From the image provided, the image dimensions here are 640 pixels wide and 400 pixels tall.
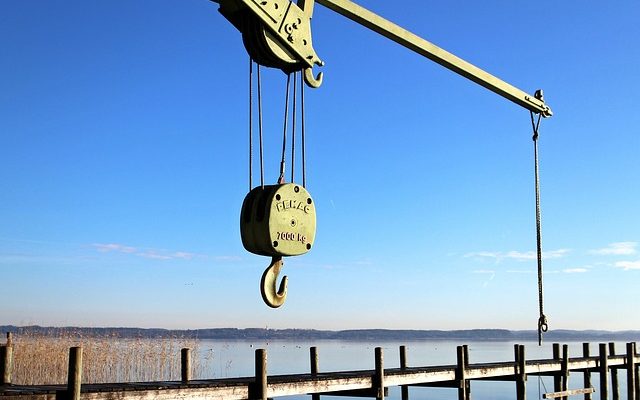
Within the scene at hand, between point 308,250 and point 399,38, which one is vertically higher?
point 399,38

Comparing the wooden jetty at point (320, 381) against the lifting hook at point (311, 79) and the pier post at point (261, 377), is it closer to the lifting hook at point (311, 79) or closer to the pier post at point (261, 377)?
the pier post at point (261, 377)

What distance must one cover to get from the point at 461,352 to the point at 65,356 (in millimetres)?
15093

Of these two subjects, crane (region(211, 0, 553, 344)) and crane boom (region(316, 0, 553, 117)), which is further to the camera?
crane boom (region(316, 0, 553, 117))

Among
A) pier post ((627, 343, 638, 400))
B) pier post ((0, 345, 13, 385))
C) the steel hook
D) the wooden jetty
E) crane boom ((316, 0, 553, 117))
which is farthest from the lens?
pier post ((627, 343, 638, 400))

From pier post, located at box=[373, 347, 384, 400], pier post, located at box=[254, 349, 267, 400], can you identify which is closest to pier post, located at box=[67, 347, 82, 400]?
pier post, located at box=[254, 349, 267, 400]

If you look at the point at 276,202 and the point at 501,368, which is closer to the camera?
the point at 276,202

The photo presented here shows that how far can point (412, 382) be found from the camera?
57.0 feet

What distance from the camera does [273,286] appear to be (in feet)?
23.4

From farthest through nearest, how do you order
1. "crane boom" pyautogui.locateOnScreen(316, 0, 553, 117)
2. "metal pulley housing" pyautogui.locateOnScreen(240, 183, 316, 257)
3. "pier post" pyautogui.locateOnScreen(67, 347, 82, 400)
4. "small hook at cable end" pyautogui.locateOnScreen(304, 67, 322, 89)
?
"pier post" pyautogui.locateOnScreen(67, 347, 82, 400) < "crane boom" pyautogui.locateOnScreen(316, 0, 553, 117) < "small hook at cable end" pyautogui.locateOnScreen(304, 67, 322, 89) < "metal pulley housing" pyautogui.locateOnScreen(240, 183, 316, 257)

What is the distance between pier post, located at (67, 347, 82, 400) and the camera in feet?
36.1

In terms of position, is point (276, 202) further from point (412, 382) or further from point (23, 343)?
point (23, 343)

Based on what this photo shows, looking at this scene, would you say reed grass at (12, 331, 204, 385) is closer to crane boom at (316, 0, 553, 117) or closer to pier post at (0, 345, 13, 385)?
pier post at (0, 345, 13, 385)

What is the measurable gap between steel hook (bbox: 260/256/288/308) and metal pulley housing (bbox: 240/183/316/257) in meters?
0.13

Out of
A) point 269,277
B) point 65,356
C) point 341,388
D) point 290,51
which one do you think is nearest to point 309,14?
point 290,51
